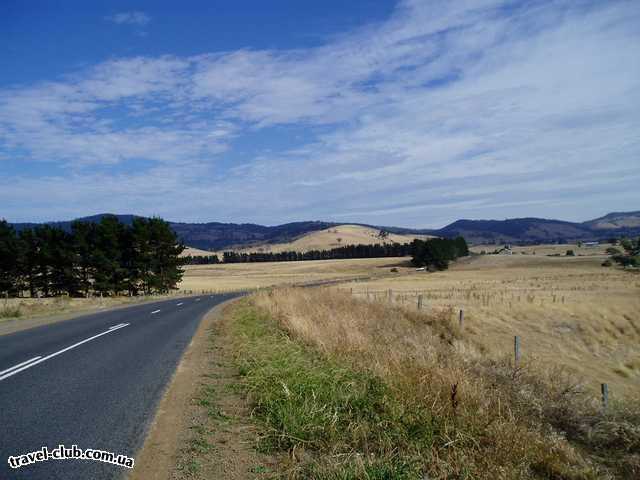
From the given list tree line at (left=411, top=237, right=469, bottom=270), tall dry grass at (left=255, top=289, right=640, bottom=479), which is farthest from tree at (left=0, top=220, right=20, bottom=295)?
tree line at (left=411, top=237, right=469, bottom=270)

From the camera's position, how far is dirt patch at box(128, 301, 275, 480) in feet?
15.8

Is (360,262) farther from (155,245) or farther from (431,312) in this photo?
(431,312)

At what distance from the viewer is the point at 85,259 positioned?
5156 cm

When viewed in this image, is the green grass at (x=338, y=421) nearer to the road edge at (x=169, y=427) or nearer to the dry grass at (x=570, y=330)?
the road edge at (x=169, y=427)

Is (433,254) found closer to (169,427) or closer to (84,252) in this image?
(84,252)

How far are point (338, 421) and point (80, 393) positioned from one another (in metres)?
4.62

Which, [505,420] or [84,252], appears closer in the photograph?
[505,420]

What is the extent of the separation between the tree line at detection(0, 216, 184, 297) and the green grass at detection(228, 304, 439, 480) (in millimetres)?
48387

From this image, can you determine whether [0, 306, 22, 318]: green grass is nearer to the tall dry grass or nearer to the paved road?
the paved road

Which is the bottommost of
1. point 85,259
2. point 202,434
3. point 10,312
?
point 10,312

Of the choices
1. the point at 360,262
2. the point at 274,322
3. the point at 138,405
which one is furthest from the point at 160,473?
the point at 360,262

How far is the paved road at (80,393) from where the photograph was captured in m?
5.30

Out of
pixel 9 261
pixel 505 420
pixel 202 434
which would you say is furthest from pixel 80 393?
pixel 9 261

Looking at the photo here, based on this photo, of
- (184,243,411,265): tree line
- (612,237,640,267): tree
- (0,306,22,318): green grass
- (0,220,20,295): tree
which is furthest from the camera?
(184,243,411,265): tree line
